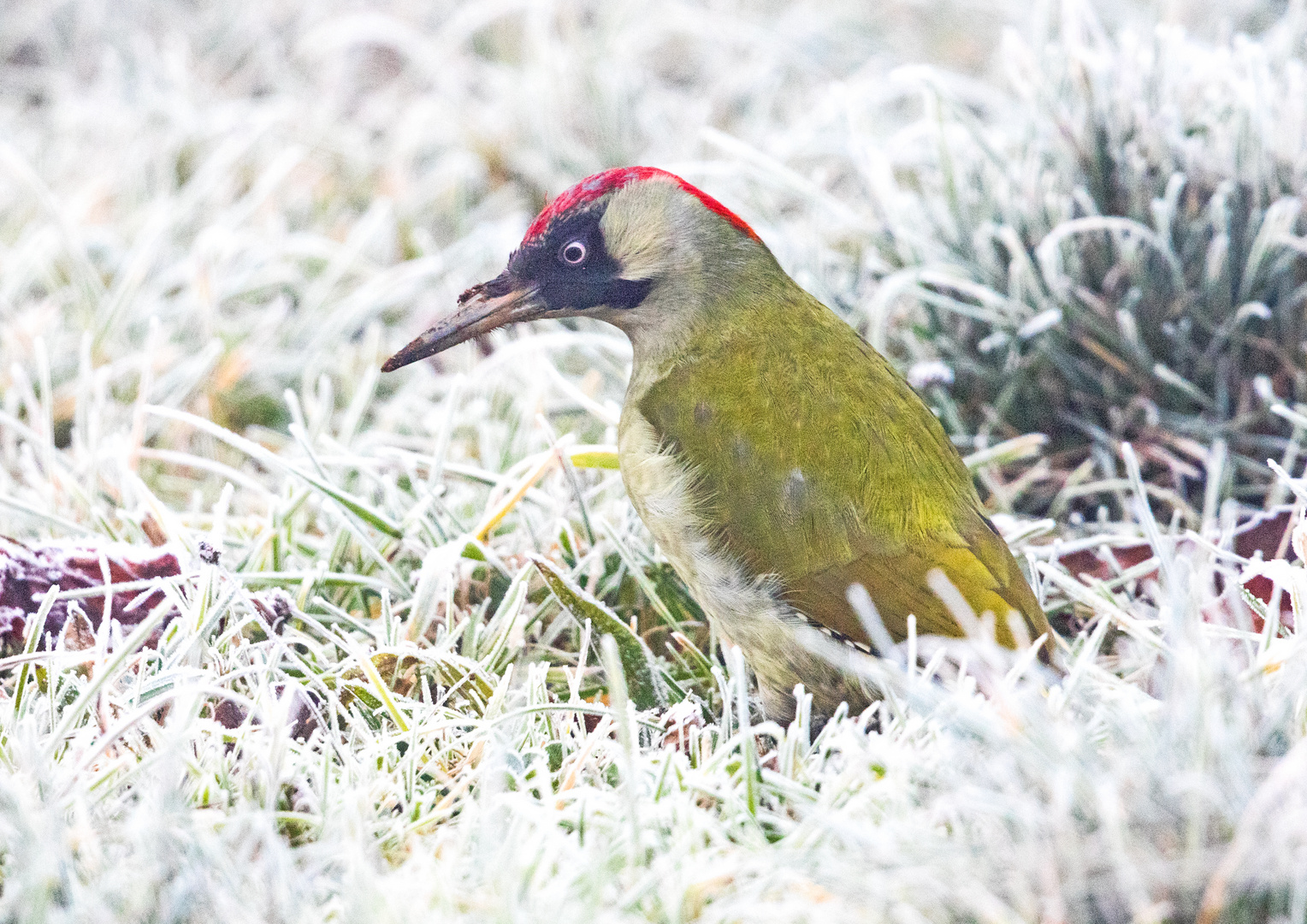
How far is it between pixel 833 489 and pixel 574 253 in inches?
25.7

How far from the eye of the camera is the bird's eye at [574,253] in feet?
8.48

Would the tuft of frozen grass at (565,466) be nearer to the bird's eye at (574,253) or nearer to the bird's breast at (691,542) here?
the bird's breast at (691,542)

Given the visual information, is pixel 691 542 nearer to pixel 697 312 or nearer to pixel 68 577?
pixel 697 312

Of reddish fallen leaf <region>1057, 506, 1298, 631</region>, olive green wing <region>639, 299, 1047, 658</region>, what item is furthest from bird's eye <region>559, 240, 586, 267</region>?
reddish fallen leaf <region>1057, 506, 1298, 631</region>

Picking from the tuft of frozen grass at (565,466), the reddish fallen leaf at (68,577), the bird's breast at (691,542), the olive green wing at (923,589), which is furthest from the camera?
the reddish fallen leaf at (68,577)

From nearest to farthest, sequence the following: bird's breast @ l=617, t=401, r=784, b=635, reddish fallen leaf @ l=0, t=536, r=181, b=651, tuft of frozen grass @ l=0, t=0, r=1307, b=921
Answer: tuft of frozen grass @ l=0, t=0, r=1307, b=921 → bird's breast @ l=617, t=401, r=784, b=635 → reddish fallen leaf @ l=0, t=536, r=181, b=651

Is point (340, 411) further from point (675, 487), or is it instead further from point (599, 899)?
point (599, 899)

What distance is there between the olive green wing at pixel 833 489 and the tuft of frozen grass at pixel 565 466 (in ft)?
0.51

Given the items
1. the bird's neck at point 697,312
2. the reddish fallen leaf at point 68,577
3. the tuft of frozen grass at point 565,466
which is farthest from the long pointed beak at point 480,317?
the reddish fallen leaf at point 68,577

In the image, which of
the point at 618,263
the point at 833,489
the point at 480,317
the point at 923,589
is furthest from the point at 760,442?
the point at 480,317

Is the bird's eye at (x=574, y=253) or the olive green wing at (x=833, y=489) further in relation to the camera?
the bird's eye at (x=574, y=253)

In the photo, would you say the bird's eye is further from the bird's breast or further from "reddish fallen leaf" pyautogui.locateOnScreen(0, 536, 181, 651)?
"reddish fallen leaf" pyautogui.locateOnScreen(0, 536, 181, 651)

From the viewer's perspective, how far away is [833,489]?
2.35 m

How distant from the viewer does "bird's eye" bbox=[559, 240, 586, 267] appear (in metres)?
2.59
